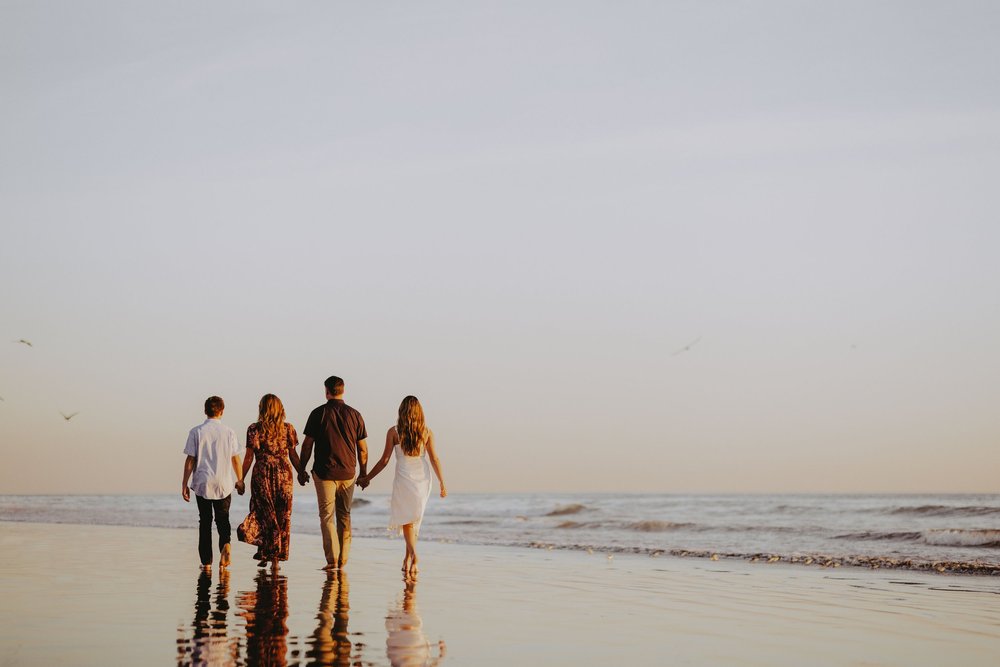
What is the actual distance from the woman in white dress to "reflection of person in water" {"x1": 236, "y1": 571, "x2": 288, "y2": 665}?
1.48 metres

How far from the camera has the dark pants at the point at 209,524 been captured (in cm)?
1016

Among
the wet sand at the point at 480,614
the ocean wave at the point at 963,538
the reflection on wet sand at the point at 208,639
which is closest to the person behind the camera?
the reflection on wet sand at the point at 208,639

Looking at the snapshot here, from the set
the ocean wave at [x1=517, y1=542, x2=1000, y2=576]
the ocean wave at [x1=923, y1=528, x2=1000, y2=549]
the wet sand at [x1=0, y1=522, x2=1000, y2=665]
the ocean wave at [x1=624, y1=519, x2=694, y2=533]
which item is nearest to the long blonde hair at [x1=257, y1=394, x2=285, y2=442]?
the wet sand at [x1=0, y1=522, x2=1000, y2=665]

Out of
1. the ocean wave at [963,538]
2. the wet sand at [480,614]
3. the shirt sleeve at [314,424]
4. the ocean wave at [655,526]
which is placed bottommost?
the ocean wave at [655,526]

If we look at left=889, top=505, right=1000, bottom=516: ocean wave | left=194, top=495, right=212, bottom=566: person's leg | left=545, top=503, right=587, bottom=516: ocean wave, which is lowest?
left=545, top=503, right=587, bottom=516: ocean wave

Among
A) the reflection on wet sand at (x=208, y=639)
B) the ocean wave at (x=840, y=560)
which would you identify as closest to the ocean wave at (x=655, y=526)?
the ocean wave at (x=840, y=560)

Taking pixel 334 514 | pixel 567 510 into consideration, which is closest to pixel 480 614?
pixel 334 514

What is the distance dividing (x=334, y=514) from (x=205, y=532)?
1361 mm

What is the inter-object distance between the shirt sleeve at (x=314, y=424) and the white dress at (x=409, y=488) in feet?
2.76

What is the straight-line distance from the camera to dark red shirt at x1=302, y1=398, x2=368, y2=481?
406 inches

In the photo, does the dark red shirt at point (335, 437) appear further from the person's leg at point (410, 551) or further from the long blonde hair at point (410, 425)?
the person's leg at point (410, 551)

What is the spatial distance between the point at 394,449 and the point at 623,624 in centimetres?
415

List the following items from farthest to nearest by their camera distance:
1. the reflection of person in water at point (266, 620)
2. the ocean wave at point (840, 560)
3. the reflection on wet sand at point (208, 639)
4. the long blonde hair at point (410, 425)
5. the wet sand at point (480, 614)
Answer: the ocean wave at point (840, 560) < the long blonde hair at point (410, 425) < the wet sand at point (480, 614) < the reflection of person in water at point (266, 620) < the reflection on wet sand at point (208, 639)

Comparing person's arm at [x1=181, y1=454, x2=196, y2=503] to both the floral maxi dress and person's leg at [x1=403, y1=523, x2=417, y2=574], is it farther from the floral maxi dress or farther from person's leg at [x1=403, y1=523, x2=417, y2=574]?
person's leg at [x1=403, y1=523, x2=417, y2=574]
